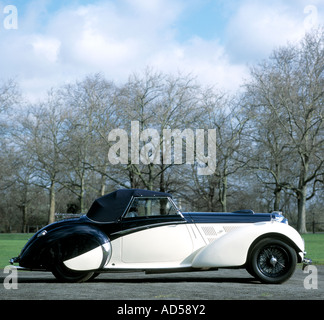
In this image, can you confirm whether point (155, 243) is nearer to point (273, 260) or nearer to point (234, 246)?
point (234, 246)

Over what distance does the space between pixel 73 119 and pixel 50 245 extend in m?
38.1

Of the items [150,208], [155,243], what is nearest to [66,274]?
[155,243]

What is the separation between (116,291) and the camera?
855 cm

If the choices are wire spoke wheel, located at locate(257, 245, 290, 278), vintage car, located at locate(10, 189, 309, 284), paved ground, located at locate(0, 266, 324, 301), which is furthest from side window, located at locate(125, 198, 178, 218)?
wire spoke wheel, located at locate(257, 245, 290, 278)

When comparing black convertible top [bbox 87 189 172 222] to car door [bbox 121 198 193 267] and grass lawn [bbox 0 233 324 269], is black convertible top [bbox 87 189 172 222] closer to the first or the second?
car door [bbox 121 198 193 267]

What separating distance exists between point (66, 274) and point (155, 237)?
176cm

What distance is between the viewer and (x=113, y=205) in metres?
10.0

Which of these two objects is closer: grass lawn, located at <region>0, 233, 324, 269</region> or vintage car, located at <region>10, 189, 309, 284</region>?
vintage car, located at <region>10, 189, 309, 284</region>

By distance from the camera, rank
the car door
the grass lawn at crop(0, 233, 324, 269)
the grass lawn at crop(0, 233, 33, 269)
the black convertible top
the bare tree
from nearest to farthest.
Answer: the car door < the black convertible top < the grass lawn at crop(0, 233, 324, 269) < the grass lawn at crop(0, 233, 33, 269) < the bare tree

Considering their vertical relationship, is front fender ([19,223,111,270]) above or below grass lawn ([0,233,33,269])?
above

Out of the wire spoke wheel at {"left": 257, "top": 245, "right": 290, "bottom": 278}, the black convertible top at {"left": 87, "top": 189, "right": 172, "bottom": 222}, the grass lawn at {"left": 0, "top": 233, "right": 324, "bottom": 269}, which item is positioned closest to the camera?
the wire spoke wheel at {"left": 257, "top": 245, "right": 290, "bottom": 278}

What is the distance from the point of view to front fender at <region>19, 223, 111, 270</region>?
9.48 meters
